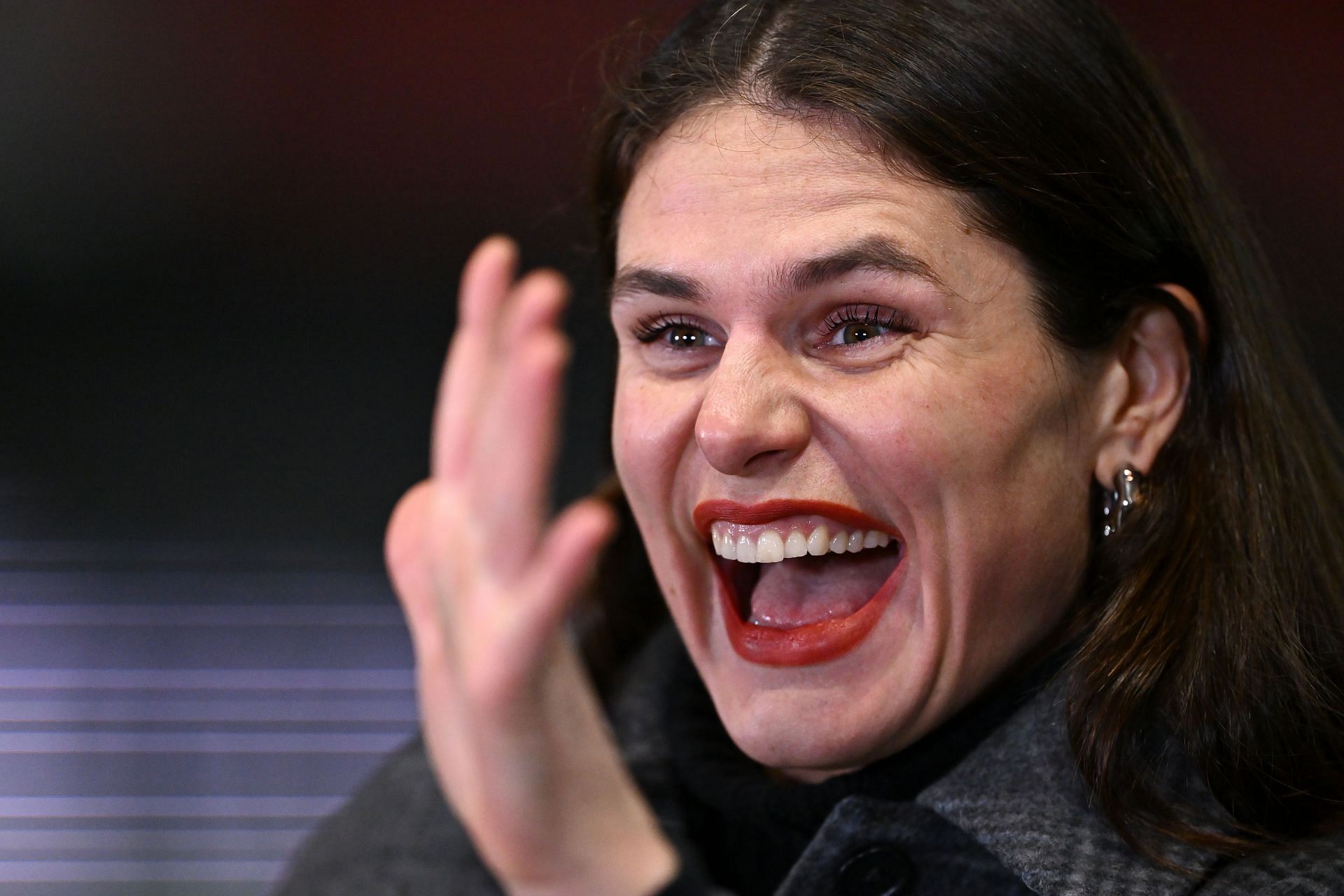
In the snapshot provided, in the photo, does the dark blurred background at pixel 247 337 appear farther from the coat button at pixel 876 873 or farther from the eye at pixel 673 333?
the coat button at pixel 876 873

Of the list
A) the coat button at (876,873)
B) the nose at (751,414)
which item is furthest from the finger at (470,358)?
the coat button at (876,873)

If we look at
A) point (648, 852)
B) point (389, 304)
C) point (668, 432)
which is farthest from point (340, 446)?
point (648, 852)

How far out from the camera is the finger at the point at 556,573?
0.78 m

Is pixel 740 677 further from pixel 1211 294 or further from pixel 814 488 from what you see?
pixel 1211 294

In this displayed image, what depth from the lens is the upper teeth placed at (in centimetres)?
128

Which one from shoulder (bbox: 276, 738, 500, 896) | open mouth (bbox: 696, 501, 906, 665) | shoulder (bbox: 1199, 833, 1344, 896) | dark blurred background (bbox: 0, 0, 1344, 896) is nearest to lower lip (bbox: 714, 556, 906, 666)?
open mouth (bbox: 696, 501, 906, 665)

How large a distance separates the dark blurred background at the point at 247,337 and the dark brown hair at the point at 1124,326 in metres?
1.35

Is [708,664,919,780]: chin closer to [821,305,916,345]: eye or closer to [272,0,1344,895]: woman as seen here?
[272,0,1344,895]: woman

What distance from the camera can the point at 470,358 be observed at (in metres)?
0.83

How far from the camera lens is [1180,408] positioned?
4.48ft

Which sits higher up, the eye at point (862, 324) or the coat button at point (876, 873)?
the eye at point (862, 324)

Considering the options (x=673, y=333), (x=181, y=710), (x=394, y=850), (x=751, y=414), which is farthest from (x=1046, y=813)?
(x=181, y=710)

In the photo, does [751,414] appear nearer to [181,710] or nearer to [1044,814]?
[1044,814]

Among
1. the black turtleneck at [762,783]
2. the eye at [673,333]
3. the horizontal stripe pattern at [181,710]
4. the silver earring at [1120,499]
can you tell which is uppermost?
the eye at [673,333]
